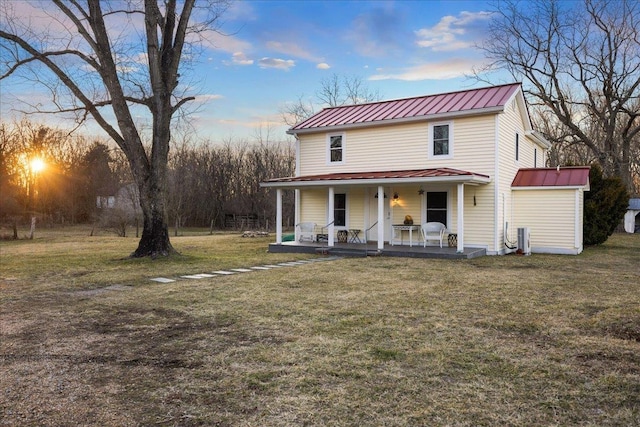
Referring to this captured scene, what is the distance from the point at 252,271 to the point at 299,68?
569 inches

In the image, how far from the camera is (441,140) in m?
15.0

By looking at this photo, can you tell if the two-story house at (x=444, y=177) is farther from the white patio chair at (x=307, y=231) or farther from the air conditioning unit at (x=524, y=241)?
the air conditioning unit at (x=524, y=241)

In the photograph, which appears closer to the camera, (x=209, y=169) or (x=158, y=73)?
(x=158, y=73)

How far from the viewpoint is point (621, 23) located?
24.5 m

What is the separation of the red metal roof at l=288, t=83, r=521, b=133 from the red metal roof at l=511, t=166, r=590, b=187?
3074mm

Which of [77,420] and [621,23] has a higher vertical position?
[621,23]

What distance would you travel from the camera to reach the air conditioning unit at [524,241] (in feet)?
47.8

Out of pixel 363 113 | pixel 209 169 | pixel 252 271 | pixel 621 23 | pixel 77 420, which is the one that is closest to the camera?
pixel 77 420

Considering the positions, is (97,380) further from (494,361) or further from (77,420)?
(494,361)

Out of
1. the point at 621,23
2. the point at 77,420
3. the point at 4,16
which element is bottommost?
the point at 77,420

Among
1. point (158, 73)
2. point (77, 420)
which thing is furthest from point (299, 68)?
point (77, 420)

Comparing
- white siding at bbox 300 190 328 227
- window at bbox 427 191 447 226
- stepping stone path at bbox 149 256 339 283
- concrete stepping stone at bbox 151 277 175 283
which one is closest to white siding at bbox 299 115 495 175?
white siding at bbox 300 190 328 227

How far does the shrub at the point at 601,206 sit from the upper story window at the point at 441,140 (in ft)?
22.1

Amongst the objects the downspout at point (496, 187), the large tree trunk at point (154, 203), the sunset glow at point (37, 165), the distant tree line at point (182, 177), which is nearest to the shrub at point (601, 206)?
the downspout at point (496, 187)
